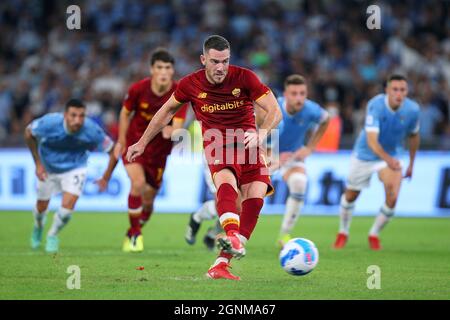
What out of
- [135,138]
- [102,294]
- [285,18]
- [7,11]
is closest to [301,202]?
[135,138]

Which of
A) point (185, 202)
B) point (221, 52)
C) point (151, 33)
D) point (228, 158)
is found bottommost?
point (185, 202)

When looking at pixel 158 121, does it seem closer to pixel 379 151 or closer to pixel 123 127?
pixel 123 127

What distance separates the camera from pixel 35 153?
41.0 ft

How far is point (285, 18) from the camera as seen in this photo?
23.9m

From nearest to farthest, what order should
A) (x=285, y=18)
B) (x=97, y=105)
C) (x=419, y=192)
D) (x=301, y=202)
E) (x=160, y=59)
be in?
(x=160, y=59), (x=301, y=202), (x=419, y=192), (x=97, y=105), (x=285, y=18)

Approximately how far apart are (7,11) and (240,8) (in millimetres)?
6586

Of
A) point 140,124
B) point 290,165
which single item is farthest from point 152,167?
point 290,165

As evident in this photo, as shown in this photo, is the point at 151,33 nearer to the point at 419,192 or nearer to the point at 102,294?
the point at 419,192

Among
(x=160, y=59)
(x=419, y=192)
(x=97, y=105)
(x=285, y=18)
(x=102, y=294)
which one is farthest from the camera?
(x=285, y=18)

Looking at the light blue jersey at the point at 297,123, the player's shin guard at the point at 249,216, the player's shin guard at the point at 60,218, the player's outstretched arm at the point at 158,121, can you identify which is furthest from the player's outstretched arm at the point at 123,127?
the player's shin guard at the point at 249,216

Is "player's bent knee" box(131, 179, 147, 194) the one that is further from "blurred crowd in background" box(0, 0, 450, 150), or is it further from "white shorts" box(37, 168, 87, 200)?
"blurred crowd in background" box(0, 0, 450, 150)

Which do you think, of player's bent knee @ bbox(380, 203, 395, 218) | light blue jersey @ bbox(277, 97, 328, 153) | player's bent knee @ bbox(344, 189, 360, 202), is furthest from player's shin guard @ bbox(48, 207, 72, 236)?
player's bent knee @ bbox(380, 203, 395, 218)

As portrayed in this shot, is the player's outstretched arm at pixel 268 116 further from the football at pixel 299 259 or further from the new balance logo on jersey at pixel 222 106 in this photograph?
the football at pixel 299 259

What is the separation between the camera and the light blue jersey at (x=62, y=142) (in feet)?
40.8
